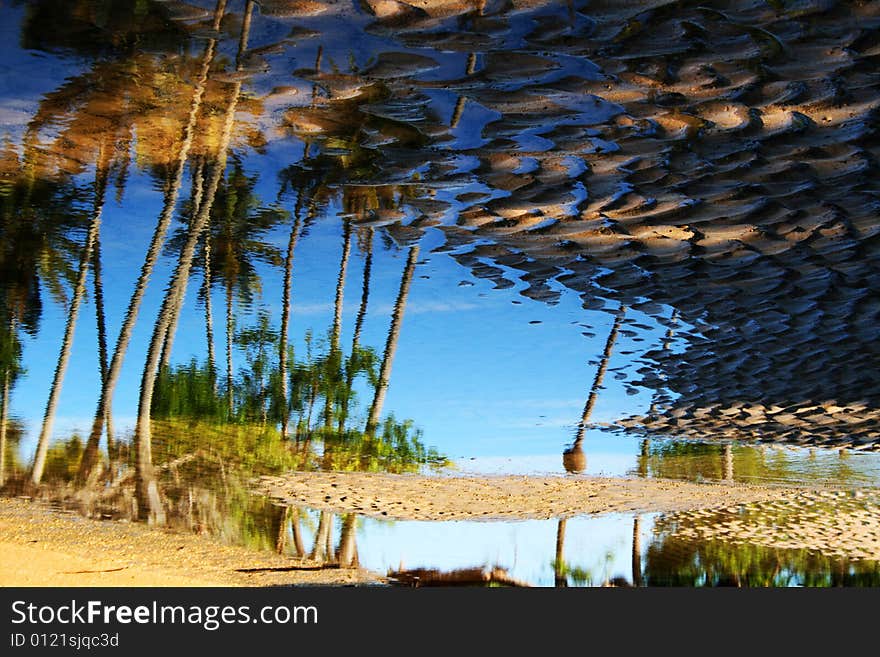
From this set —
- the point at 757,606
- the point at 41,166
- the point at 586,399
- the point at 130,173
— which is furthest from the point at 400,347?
the point at 757,606

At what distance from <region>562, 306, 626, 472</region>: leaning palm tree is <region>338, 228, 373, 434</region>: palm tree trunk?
0.66 meters

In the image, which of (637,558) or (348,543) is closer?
(348,543)

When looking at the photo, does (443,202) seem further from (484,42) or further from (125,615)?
(125,615)

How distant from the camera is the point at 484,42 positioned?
1.38 metres

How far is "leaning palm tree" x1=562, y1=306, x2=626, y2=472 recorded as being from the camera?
2.15 meters

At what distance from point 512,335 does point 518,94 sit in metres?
0.75

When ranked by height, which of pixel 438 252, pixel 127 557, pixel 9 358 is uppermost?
pixel 438 252

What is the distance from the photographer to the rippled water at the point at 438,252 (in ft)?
4.60

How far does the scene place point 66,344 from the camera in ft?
6.58

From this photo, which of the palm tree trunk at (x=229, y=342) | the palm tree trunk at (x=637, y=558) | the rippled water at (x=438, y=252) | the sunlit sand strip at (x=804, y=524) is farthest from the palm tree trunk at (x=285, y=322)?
the sunlit sand strip at (x=804, y=524)

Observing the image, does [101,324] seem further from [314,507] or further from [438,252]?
[438,252]

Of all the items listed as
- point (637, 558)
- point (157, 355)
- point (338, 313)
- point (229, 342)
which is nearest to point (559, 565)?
point (637, 558)

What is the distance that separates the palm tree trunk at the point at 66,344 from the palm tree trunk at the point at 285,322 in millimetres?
431

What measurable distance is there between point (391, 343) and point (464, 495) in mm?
Answer: 582
